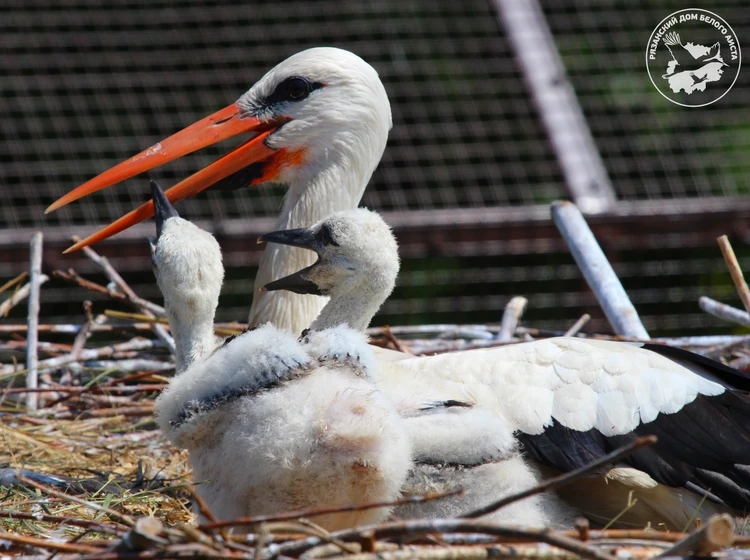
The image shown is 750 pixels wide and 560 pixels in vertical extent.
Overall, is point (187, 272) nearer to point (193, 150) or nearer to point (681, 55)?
point (193, 150)

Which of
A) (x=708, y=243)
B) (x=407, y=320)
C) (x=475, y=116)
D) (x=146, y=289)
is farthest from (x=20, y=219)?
(x=708, y=243)

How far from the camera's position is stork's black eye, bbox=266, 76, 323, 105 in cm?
247

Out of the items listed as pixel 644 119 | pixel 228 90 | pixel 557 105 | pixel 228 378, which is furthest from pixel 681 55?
pixel 228 378

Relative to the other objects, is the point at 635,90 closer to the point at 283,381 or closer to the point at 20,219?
the point at 20,219

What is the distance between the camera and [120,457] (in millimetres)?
2635

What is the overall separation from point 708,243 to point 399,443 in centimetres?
291

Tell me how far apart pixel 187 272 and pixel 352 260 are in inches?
12.9

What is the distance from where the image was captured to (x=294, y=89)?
8.14 ft

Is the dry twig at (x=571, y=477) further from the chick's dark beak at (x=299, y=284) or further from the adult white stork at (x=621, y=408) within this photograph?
the chick's dark beak at (x=299, y=284)

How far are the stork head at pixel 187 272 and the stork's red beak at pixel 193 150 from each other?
1.16ft

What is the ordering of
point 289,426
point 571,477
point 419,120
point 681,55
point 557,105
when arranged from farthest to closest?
point 419,120 < point 557,105 < point 681,55 < point 289,426 < point 571,477

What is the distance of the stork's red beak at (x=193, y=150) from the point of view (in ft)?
8.05

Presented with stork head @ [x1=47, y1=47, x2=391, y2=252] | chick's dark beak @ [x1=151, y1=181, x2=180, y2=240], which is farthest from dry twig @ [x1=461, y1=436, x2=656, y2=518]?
stork head @ [x1=47, y1=47, x2=391, y2=252]

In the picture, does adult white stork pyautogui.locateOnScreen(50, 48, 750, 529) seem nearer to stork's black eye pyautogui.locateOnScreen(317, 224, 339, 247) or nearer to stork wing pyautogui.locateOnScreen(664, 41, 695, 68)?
stork's black eye pyautogui.locateOnScreen(317, 224, 339, 247)
